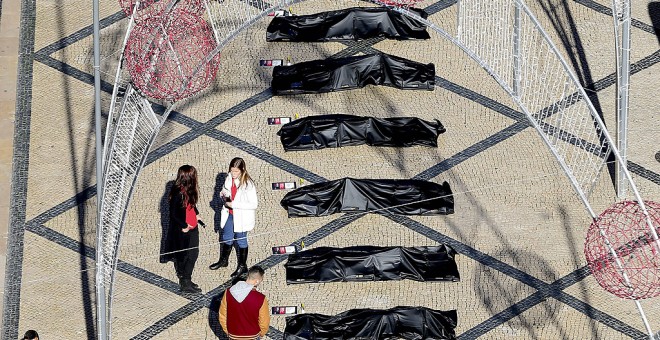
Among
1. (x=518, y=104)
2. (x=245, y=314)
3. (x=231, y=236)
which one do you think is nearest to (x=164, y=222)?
(x=231, y=236)

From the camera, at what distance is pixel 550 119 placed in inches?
672

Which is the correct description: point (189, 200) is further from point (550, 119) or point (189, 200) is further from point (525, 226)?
point (550, 119)

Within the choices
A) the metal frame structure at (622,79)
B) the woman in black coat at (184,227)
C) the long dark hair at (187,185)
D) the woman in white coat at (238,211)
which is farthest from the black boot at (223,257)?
the metal frame structure at (622,79)

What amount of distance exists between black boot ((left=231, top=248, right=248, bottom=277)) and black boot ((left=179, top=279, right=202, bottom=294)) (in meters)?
0.46

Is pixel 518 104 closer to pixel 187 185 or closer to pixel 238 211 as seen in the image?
pixel 238 211

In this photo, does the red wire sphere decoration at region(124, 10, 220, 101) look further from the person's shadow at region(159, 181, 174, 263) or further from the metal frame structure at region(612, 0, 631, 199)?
the metal frame structure at region(612, 0, 631, 199)

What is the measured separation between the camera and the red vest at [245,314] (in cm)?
1254

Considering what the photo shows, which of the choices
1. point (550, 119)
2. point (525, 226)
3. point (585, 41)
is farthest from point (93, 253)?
point (585, 41)

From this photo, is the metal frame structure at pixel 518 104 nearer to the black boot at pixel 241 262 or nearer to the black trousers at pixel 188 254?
the black trousers at pixel 188 254

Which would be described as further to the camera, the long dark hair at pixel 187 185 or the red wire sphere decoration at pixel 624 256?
the long dark hair at pixel 187 185

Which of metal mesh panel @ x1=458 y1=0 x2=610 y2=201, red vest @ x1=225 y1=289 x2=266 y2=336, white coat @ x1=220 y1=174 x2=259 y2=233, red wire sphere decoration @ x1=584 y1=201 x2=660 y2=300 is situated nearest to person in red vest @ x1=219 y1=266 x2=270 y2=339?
red vest @ x1=225 y1=289 x2=266 y2=336

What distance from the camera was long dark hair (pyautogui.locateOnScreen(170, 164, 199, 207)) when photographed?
13938mm

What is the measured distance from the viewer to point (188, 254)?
1438cm

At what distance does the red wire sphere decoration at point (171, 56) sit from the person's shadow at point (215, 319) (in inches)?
89.5
